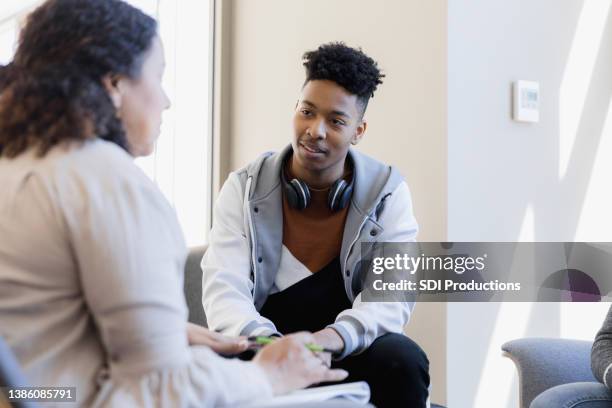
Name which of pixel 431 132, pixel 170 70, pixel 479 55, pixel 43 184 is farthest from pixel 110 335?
pixel 170 70

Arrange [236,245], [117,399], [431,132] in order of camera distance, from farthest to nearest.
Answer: [431,132]
[236,245]
[117,399]

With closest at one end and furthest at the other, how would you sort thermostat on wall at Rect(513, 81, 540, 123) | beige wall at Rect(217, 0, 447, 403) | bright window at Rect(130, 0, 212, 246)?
beige wall at Rect(217, 0, 447, 403) < thermostat on wall at Rect(513, 81, 540, 123) < bright window at Rect(130, 0, 212, 246)

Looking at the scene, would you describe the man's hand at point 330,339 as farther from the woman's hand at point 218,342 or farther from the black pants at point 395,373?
the woman's hand at point 218,342

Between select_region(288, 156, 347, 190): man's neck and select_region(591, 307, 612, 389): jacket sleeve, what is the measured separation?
0.77 m

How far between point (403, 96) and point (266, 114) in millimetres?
766

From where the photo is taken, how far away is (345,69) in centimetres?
210

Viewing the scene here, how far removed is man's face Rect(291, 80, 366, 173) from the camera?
6.79 feet

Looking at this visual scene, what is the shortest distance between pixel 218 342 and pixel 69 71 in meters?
0.58

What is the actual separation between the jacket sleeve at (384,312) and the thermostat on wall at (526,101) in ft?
2.03

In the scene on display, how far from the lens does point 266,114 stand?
3.14 m

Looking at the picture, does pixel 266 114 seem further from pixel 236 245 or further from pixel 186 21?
pixel 236 245

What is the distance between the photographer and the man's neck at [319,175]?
6.94ft

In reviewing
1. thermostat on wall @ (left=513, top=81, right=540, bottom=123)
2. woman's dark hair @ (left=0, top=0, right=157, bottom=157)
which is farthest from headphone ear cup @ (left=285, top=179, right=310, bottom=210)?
woman's dark hair @ (left=0, top=0, right=157, bottom=157)

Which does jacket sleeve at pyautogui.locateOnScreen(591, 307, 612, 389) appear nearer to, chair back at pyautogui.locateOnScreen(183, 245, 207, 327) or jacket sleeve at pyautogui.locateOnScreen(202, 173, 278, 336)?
jacket sleeve at pyautogui.locateOnScreen(202, 173, 278, 336)
